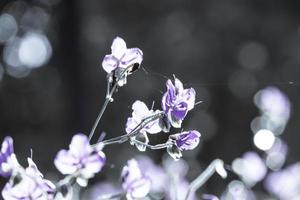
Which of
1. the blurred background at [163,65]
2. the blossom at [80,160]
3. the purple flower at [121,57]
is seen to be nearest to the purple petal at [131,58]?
the purple flower at [121,57]

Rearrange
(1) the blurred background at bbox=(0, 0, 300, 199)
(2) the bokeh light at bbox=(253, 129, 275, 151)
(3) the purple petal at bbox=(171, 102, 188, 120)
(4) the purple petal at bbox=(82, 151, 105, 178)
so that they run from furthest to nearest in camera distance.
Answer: (1) the blurred background at bbox=(0, 0, 300, 199)
(2) the bokeh light at bbox=(253, 129, 275, 151)
(3) the purple petal at bbox=(171, 102, 188, 120)
(4) the purple petal at bbox=(82, 151, 105, 178)

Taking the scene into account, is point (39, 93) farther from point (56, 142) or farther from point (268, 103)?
point (268, 103)

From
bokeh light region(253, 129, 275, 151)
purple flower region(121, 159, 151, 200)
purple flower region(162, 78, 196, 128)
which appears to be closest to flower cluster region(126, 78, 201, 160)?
purple flower region(162, 78, 196, 128)

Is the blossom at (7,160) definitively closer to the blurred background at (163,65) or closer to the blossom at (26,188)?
the blossom at (26,188)

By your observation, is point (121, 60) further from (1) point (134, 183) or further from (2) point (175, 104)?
(1) point (134, 183)

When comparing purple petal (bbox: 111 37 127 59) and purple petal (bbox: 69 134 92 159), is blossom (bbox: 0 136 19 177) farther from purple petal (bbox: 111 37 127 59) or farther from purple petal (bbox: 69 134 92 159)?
purple petal (bbox: 111 37 127 59)
